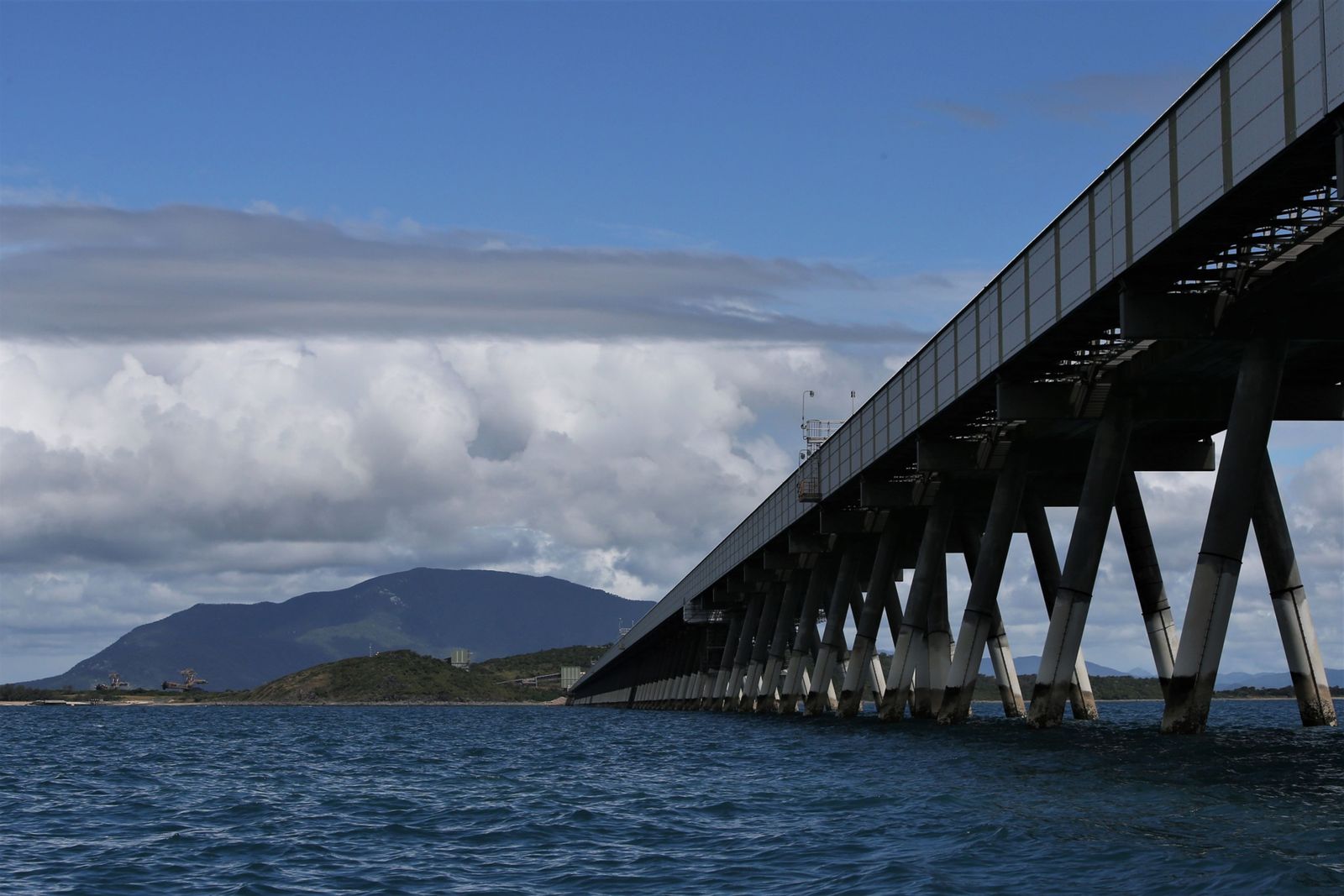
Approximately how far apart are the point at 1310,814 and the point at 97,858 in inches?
633

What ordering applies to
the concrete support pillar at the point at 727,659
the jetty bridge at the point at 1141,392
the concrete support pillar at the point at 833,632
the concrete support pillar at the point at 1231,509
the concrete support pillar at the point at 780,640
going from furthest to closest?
the concrete support pillar at the point at 727,659 → the concrete support pillar at the point at 780,640 → the concrete support pillar at the point at 833,632 → the concrete support pillar at the point at 1231,509 → the jetty bridge at the point at 1141,392

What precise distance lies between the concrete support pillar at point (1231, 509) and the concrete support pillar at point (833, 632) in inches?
1584

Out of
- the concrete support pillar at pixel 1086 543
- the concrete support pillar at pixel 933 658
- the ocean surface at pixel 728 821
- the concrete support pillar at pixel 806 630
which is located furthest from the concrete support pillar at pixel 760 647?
the ocean surface at pixel 728 821

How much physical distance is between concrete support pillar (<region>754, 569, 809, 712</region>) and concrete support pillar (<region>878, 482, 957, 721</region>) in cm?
2791

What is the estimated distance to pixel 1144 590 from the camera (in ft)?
174

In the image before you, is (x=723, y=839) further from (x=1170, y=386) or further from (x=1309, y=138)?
(x=1170, y=386)

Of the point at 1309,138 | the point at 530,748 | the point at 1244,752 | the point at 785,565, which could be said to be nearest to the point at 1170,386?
the point at 1244,752

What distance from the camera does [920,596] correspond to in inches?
2279

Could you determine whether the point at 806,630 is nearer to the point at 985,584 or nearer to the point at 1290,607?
the point at 985,584

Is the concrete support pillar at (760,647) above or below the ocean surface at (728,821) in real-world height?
above

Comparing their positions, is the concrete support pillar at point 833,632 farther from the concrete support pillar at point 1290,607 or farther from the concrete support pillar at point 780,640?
the concrete support pillar at point 1290,607

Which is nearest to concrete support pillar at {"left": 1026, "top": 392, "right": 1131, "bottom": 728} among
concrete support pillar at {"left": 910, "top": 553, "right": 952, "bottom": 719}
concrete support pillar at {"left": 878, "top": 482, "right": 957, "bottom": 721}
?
concrete support pillar at {"left": 878, "top": 482, "right": 957, "bottom": 721}

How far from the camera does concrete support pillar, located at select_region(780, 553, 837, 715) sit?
265 feet

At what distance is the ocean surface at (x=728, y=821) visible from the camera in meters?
18.2
